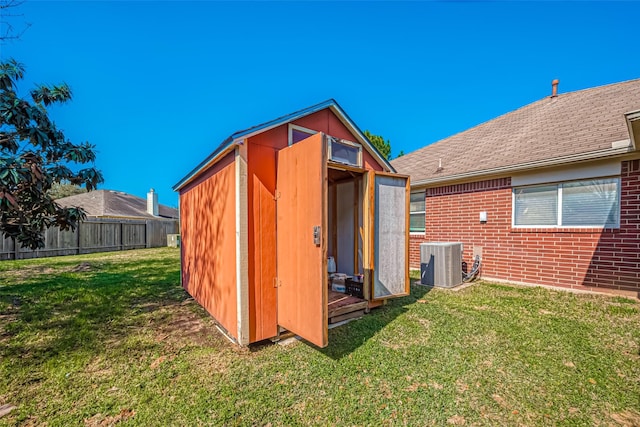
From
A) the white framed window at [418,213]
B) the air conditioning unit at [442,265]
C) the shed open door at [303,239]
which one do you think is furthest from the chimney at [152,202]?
the shed open door at [303,239]

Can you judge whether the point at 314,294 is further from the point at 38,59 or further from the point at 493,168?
the point at 38,59

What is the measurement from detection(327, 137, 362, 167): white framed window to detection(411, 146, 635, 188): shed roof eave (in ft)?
12.6

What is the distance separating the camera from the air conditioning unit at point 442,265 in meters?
6.45

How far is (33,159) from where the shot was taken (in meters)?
4.13

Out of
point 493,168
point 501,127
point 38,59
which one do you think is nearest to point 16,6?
point 38,59

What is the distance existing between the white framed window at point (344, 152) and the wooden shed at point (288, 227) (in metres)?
0.02

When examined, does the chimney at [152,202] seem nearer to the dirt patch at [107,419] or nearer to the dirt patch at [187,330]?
the dirt patch at [187,330]

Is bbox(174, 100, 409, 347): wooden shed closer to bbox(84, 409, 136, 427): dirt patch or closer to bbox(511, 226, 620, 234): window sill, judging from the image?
bbox(84, 409, 136, 427): dirt patch

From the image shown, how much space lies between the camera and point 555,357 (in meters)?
3.17

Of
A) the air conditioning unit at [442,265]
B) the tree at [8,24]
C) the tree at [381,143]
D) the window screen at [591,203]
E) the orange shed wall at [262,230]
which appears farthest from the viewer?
the tree at [381,143]

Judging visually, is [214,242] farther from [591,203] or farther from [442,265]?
[591,203]

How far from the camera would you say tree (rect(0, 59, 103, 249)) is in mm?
3643

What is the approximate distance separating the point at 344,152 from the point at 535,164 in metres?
4.52

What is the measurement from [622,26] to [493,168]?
191 inches
